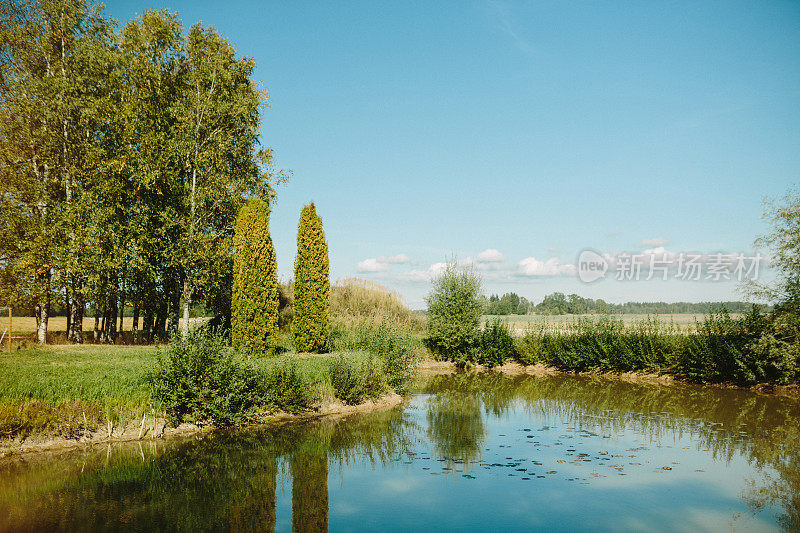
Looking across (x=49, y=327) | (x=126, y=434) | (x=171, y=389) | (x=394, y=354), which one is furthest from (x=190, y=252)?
(x=49, y=327)

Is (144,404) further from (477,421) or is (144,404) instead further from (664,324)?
(664,324)

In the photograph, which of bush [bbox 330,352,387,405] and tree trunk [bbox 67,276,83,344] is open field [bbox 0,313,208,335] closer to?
tree trunk [bbox 67,276,83,344]

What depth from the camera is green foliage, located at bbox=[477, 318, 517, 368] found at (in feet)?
79.4

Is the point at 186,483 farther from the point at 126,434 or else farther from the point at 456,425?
the point at 456,425

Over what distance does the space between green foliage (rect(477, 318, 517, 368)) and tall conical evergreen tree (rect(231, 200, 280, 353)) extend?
38.3ft

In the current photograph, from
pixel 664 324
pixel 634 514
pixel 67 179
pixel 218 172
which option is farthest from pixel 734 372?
pixel 67 179

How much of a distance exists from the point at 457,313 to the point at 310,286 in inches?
336

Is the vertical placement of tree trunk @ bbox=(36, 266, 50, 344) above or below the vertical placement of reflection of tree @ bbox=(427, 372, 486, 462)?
above

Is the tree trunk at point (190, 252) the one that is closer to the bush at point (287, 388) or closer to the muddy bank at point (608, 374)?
the bush at point (287, 388)

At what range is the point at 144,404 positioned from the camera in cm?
995

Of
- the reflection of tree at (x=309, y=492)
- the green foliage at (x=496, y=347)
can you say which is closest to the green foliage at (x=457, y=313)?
the green foliage at (x=496, y=347)

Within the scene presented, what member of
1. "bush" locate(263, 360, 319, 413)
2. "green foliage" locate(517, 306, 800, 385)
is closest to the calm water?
"bush" locate(263, 360, 319, 413)

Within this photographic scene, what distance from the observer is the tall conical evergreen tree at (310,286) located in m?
18.2

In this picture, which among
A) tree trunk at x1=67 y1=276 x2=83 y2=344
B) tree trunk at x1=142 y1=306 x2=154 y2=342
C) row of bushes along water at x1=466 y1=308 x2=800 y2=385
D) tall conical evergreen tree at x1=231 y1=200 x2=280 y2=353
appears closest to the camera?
tall conical evergreen tree at x1=231 y1=200 x2=280 y2=353
